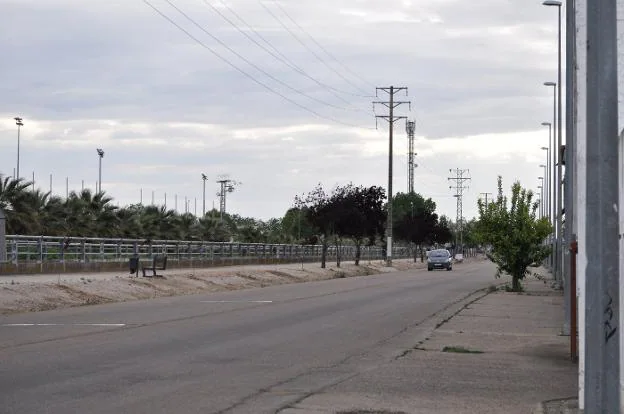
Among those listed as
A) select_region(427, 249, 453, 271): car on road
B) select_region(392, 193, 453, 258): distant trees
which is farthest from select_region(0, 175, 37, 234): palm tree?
select_region(392, 193, 453, 258): distant trees

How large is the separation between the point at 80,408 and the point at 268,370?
4152 millimetres

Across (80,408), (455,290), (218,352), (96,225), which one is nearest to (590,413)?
(80,408)

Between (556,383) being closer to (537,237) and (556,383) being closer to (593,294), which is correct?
(593,294)

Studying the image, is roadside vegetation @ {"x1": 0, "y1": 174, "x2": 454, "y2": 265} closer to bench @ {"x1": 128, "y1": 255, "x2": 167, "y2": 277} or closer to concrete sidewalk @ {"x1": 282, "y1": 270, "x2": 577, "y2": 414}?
bench @ {"x1": 128, "y1": 255, "x2": 167, "y2": 277}

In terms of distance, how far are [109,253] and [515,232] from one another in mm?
17051

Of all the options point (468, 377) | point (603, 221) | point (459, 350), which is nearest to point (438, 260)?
point (459, 350)

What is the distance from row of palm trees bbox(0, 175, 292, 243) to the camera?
48.7 m

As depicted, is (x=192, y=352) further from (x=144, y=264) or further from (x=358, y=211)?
(x=358, y=211)

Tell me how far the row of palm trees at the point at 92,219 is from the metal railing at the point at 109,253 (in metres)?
4.81

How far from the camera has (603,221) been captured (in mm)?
8078

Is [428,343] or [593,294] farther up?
[593,294]

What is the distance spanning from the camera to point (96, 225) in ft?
189

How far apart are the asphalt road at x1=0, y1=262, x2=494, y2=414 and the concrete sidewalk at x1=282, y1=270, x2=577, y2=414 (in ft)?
1.59

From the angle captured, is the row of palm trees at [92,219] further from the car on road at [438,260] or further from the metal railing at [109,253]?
the car on road at [438,260]
